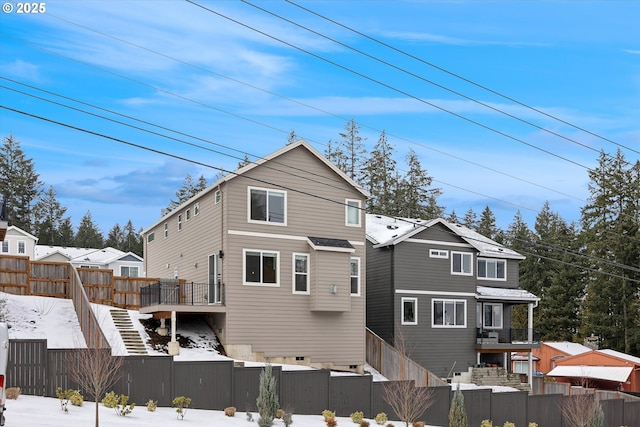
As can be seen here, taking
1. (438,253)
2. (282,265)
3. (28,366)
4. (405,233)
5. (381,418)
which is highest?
(405,233)

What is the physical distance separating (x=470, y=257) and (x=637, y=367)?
60.3 feet

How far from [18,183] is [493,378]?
72262mm

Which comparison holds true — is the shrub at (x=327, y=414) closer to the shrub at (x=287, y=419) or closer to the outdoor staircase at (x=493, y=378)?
the shrub at (x=287, y=419)

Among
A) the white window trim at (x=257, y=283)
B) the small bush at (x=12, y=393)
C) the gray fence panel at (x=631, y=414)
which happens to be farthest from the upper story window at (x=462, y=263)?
the small bush at (x=12, y=393)

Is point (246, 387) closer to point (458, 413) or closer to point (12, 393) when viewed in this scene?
point (12, 393)

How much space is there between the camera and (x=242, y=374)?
26.1 m

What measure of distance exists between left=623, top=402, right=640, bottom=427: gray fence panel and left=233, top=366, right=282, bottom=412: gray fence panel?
20.4 meters

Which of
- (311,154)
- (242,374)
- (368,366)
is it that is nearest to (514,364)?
(368,366)

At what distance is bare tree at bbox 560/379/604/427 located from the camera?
1286 inches

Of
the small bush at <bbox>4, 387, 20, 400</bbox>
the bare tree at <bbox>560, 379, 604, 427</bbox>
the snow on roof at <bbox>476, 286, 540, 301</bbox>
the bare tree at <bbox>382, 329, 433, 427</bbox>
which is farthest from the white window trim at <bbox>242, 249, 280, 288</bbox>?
the snow on roof at <bbox>476, 286, 540, 301</bbox>

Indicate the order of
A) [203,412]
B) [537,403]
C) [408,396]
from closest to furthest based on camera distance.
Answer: [203,412] → [408,396] → [537,403]

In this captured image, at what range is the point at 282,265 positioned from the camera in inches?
1368

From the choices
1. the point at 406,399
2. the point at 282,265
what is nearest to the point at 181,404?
the point at 406,399

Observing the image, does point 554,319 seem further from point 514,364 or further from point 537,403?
point 537,403
